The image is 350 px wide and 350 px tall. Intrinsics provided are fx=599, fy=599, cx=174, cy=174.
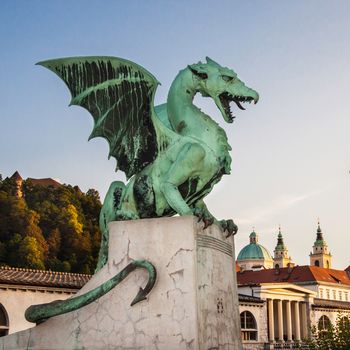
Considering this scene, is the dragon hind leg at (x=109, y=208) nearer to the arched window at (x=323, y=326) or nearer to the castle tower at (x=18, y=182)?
the arched window at (x=323, y=326)

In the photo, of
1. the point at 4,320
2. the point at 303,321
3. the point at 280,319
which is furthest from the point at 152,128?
the point at 303,321

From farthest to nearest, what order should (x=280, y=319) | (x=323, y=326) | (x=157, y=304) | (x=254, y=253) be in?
1. (x=254, y=253)
2. (x=280, y=319)
3. (x=323, y=326)
4. (x=157, y=304)

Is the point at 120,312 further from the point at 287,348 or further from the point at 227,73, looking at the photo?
the point at 287,348

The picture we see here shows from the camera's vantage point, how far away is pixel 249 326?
46.0 m

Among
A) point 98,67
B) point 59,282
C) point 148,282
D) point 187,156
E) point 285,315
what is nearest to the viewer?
point 148,282

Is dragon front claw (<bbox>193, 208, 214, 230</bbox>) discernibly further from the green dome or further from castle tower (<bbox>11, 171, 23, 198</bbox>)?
the green dome

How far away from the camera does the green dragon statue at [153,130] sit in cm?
702

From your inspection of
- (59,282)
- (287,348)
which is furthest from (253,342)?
(59,282)

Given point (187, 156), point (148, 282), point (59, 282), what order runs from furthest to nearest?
1. point (59, 282)
2. point (187, 156)
3. point (148, 282)

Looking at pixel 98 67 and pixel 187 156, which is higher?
pixel 98 67

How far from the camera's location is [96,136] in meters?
7.81

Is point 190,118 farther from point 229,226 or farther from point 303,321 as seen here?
point 303,321

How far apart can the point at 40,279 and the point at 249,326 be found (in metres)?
21.6

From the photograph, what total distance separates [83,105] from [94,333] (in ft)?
9.66
